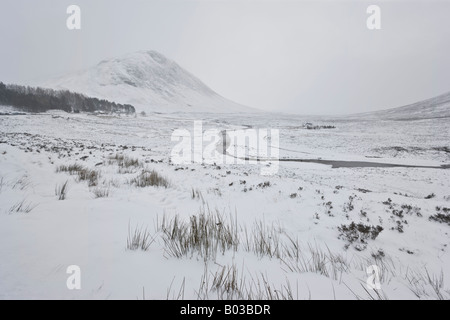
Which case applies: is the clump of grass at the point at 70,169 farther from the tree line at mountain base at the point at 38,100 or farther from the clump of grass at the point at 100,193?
the tree line at mountain base at the point at 38,100

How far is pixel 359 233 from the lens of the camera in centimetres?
489

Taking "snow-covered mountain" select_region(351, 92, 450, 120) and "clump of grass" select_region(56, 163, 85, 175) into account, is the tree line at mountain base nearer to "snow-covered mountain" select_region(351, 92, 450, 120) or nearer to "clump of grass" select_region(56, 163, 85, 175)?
"clump of grass" select_region(56, 163, 85, 175)

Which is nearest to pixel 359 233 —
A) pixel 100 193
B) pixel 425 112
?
pixel 100 193

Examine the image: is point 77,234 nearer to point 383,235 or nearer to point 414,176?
point 383,235

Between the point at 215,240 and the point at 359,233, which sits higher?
the point at 215,240

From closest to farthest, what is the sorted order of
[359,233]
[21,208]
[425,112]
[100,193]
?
1. [21,208]
2. [359,233]
3. [100,193]
4. [425,112]

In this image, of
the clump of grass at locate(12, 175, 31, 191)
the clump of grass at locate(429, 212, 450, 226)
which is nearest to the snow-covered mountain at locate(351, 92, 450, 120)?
the clump of grass at locate(429, 212, 450, 226)

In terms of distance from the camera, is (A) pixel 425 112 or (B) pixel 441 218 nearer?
(B) pixel 441 218

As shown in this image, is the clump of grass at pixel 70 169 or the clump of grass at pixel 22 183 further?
the clump of grass at pixel 70 169

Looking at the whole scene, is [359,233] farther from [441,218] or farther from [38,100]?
[38,100]

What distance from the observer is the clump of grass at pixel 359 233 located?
466 centimetres

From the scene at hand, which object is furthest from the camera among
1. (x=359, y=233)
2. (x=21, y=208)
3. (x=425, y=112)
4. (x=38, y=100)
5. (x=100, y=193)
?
(x=425, y=112)

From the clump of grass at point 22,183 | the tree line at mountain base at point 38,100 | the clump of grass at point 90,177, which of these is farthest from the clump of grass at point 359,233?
the tree line at mountain base at point 38,100
